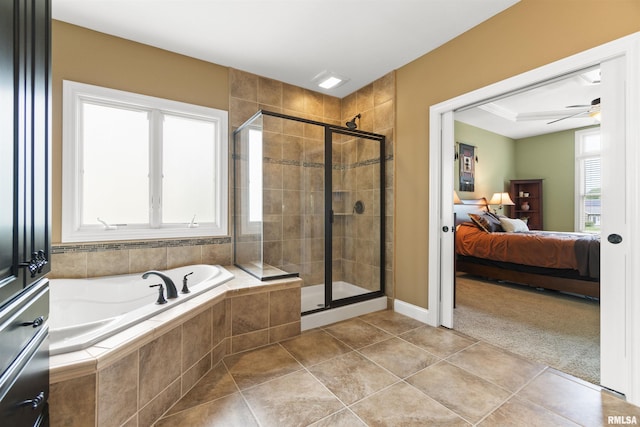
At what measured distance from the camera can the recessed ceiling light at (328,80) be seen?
306 centimetres

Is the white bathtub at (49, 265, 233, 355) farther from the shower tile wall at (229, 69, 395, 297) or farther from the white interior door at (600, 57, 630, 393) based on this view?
the white interior door at (600, 57, 630, 393)

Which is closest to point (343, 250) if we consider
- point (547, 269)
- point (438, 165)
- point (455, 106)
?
point (438, 165)

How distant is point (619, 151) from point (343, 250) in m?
2.39

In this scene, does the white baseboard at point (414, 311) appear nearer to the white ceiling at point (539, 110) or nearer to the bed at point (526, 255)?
the bed at point (526, 255)

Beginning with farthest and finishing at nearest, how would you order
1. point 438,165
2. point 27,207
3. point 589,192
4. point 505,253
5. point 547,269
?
point 589,192, point 505,253, point 547,269, point 438,165, point 27,207

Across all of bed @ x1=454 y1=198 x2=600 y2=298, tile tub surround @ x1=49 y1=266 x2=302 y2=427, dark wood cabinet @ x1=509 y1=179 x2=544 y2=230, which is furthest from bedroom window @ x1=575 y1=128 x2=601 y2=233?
tile tub surround @ x1=49 y1=266 x2=302 y2=427

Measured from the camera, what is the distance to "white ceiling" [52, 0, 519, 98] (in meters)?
2.12

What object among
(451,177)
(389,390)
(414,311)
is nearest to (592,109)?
(451,177)

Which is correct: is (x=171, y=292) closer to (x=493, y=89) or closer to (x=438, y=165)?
(x=438, y=165)

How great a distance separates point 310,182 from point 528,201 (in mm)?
5695

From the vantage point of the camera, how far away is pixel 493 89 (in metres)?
2.21

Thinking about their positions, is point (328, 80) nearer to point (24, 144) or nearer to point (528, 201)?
point (24, 144)

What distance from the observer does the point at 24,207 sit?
80 cm

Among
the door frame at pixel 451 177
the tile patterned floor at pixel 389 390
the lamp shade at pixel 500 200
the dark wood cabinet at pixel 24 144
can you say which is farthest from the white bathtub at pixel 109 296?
the lamp shade at pixel 500 200
